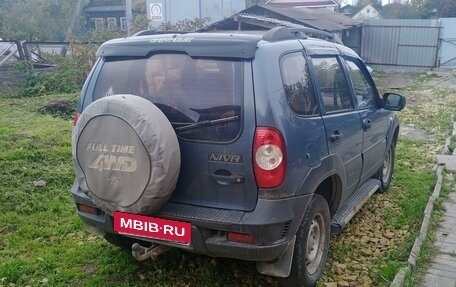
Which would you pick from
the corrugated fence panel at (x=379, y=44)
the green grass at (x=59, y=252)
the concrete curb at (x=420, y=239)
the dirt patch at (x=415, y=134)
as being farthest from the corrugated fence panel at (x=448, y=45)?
the green grass at (x=59, y=252)

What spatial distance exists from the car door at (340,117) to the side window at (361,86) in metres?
0.26

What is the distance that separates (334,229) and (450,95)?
11.9 metres

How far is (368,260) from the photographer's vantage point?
4.09 metres

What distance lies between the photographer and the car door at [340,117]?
3592mm

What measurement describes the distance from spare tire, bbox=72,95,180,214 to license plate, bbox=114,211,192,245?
3.7 inches

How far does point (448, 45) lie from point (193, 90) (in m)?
21.8

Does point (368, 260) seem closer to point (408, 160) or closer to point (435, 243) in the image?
point (435, 243)

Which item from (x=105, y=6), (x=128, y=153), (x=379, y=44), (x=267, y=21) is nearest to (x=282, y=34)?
(x=128, y=153)

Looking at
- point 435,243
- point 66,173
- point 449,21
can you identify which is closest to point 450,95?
point 449,21

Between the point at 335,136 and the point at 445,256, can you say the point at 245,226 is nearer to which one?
the point at 335,136

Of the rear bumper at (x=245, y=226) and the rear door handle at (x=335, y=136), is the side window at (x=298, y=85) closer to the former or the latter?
the rear door handle at (x=335, y=136)

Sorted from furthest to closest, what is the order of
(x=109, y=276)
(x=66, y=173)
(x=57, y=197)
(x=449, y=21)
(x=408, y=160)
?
(x=449, y=21)
(x=408, y=160)
(x=66, y=173)
(x=57, y=197)
(x=109, y=276)

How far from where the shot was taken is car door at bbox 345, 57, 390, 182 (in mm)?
4395

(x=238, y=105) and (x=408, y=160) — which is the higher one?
(x=238, y=105)
